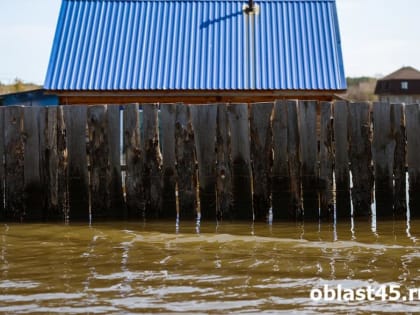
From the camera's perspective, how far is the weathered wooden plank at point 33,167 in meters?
8.62

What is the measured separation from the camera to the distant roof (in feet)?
274

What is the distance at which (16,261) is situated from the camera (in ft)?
20.4

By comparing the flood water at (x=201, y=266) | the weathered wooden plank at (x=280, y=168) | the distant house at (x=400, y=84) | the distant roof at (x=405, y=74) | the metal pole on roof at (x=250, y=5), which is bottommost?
the flood water at (x=201, y=266)

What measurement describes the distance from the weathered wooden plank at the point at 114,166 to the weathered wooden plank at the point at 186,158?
2.33 ft

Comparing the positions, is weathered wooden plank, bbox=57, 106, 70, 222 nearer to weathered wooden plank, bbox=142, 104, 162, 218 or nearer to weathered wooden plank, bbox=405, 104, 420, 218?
weathered wooden plank, bbox=142, 104, 162, 218

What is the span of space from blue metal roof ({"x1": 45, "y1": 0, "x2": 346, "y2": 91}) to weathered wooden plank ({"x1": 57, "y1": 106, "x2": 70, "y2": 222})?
21.3 feet

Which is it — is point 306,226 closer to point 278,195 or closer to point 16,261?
point 278,195

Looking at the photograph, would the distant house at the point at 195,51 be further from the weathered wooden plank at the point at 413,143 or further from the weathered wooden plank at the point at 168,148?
the weathered wooden plank at the point at 168,148

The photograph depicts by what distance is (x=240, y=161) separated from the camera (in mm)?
8484

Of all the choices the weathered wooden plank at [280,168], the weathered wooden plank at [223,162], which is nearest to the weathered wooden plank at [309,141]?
the weathered wooden plank at [280,168]

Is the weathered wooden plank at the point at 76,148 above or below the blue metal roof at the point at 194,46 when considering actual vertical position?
below

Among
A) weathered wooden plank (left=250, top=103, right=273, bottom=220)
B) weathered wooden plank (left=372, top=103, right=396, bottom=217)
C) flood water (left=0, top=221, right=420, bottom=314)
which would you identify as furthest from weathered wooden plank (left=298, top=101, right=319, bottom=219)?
weathered wooden plank (left=372, top=103, right=396, bottom=217)

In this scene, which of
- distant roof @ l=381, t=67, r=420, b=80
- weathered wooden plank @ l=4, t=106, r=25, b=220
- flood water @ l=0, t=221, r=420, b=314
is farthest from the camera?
distant roof @ l=381, t=67, r=420, b=80

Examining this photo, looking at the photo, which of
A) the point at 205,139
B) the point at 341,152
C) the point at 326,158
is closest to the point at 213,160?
the point at 205,139
